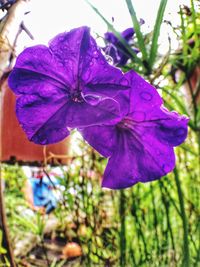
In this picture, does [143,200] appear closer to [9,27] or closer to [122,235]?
[122,235]

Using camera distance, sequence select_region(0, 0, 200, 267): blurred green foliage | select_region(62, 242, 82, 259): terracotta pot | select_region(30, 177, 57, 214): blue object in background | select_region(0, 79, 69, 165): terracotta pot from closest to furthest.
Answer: select_region(0, 0, 200, 267): blurred green foliage → select_region(30, 177, 57, 214): blue object in background → select_region(0, 79, 69, 165): terracotta pot → select_region(62, 242, 82, 259): terracotta pot

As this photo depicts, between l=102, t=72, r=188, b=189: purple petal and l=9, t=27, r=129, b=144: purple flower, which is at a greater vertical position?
l=9, t=27, r=129, b=144: purple flower

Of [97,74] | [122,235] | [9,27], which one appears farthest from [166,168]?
[122,235]

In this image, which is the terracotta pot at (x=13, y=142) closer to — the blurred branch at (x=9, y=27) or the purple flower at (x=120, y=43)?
the purple flower at (x=120, y=43)

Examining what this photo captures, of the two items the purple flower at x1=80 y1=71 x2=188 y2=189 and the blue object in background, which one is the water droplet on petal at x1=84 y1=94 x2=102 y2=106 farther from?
the blue object in background

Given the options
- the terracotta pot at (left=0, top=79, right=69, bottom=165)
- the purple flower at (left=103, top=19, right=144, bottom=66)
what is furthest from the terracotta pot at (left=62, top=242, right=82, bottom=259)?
the purple flower at (left=103, top=19, right=144, bottom=66)

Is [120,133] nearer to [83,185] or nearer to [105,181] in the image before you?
[105,181]
